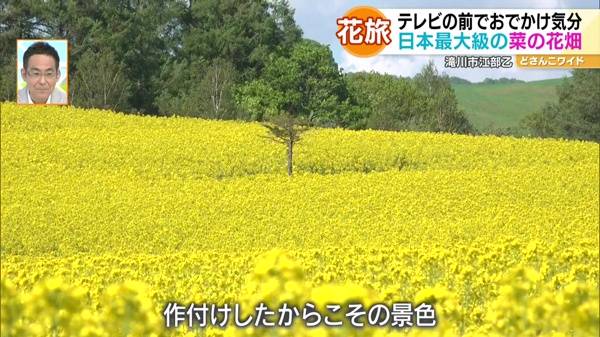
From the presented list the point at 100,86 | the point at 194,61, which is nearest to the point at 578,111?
the point at 194,61

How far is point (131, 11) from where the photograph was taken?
5219 centimetres

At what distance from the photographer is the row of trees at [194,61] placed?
145 ft

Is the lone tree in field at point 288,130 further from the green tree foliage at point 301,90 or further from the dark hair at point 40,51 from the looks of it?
the green tree foliage at point 301,90

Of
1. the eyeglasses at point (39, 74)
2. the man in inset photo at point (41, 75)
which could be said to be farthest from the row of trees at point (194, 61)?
the eyeglasses at point (39, 74)

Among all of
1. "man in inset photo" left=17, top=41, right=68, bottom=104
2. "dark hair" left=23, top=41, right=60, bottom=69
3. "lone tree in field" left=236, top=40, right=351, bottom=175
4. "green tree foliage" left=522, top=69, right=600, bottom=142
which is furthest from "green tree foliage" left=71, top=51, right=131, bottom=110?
"green tree foliage" left=522, top=69, right=600, bottom=142

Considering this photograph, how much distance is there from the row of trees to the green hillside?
32265 mm

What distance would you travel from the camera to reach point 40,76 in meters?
32.9

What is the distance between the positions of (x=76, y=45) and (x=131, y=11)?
4899mm

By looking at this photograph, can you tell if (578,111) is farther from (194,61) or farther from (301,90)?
(194,61)

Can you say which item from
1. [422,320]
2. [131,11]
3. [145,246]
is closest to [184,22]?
[131,11]

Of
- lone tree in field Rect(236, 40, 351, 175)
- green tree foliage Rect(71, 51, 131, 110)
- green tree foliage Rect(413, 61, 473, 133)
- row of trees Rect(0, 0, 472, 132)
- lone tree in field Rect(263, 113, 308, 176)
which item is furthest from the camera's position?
green tree foliage Rect(413, 61, 473, 133)

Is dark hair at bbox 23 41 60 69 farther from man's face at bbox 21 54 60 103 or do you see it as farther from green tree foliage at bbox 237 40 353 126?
green tree foliage at bbox 237 40 353 126

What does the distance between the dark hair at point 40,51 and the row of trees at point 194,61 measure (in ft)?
31.3

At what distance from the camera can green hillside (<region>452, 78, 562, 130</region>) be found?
8838 cm
